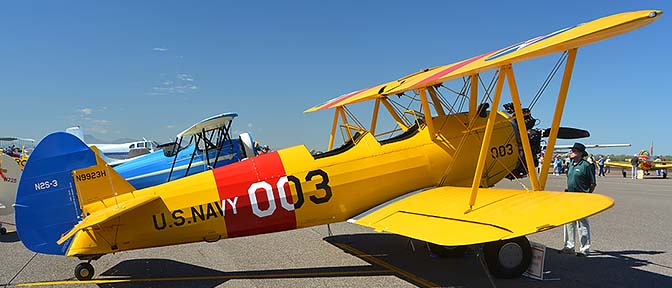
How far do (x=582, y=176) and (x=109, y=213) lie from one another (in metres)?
6.39

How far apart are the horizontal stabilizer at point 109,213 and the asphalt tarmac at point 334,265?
0.99 metres

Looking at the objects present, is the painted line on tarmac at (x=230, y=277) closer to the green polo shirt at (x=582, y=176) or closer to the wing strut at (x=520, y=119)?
the wing strut at (x=520, y=119)

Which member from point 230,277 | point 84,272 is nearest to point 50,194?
point 84,272

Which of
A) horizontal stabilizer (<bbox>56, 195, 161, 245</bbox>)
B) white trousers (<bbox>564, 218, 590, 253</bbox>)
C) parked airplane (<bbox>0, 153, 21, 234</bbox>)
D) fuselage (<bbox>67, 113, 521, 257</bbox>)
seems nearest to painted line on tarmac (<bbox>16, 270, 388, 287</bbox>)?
fuselage (<bbox>67, 113, 521, 257</bbox>)

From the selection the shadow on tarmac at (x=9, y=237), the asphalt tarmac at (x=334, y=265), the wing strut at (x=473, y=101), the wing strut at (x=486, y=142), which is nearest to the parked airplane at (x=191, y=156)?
the shadow on tarmac at (x=9, y=237)

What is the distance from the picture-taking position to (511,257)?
502cm

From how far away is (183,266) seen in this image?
19.6ft

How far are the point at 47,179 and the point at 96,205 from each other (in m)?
0.64

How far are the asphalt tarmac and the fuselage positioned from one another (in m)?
0.62

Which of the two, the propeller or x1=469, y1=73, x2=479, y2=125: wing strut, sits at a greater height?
x1=469, y1=73, x2=479, y2=125: wing strut

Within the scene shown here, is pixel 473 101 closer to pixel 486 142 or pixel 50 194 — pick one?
pixel 486 142

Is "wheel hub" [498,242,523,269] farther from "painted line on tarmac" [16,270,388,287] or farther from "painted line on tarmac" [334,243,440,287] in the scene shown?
"painted line on tarmac" [16,270,388,287]

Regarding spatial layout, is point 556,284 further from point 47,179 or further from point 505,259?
point 47,179

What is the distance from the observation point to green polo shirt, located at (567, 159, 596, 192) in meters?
6.44
